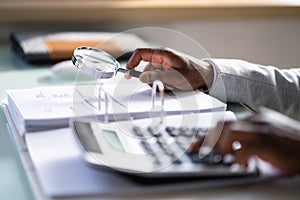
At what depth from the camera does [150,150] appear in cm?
80

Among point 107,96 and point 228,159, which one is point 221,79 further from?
point 228,159

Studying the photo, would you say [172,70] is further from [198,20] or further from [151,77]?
[198,20]

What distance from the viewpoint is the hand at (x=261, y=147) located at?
0.76 meters

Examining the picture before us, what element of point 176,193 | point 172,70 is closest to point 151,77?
point 172,70

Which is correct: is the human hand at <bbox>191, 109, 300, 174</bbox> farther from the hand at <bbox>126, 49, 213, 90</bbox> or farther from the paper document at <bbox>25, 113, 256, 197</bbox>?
the hand at <bbox>126, 49, 213, 90</bbox>

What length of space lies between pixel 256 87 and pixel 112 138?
412mm

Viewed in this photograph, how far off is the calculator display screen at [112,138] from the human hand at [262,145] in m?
0.10

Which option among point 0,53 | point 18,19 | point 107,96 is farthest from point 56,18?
point 107,96

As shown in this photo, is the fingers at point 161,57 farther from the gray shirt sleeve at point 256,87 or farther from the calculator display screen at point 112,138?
the calculator display screen at point 112,138

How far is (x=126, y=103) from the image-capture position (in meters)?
1.00

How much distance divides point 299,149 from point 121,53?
711 millimetres

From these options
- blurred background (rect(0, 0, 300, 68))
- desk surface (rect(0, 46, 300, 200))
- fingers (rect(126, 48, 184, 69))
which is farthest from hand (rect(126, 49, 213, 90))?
blurred background (rect(0, 0, 300, 68))

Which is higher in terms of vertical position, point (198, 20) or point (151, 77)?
point (151, 77)

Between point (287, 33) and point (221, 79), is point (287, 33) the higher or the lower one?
the lower one
